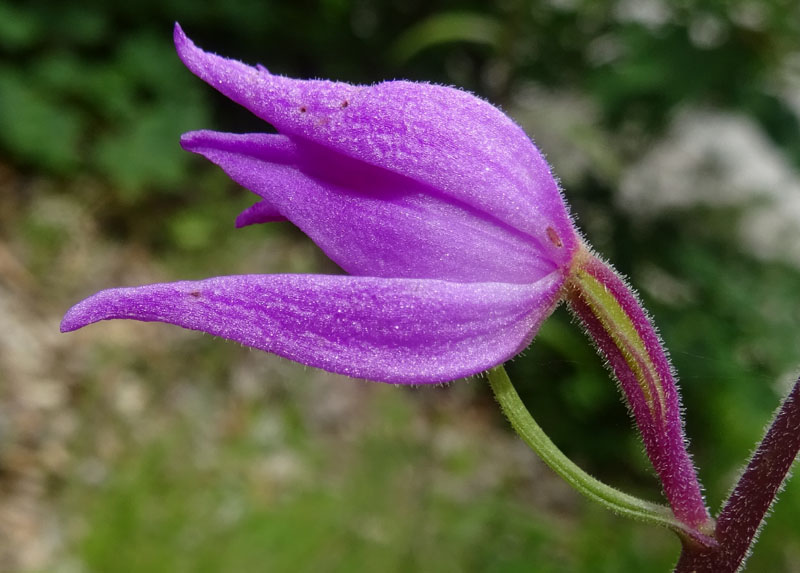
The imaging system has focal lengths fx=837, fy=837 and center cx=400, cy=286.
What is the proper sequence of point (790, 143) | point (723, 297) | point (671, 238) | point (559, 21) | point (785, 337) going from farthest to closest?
point (559, 21) → point (671, 238) → point (790, 143) → point (723, 297) → point (785, 337)

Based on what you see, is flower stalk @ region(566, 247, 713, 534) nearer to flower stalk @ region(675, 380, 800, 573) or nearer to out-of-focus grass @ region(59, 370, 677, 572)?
flower stalk @ region(675, 380, 800, 573)

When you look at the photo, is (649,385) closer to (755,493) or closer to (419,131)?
(755,493)

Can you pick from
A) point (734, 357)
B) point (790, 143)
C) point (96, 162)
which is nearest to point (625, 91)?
point (790, 143)

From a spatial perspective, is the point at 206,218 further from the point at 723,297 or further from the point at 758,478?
the point at 758,478

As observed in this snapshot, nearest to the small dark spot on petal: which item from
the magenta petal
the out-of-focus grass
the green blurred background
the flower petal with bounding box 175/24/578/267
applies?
the flower petal with bounding box 175/24/578/267

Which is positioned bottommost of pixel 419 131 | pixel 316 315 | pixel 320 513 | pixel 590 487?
pixel 320 513

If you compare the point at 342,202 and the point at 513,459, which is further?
the point at 513,459

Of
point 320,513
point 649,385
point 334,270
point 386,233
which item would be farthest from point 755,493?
point 334,270
